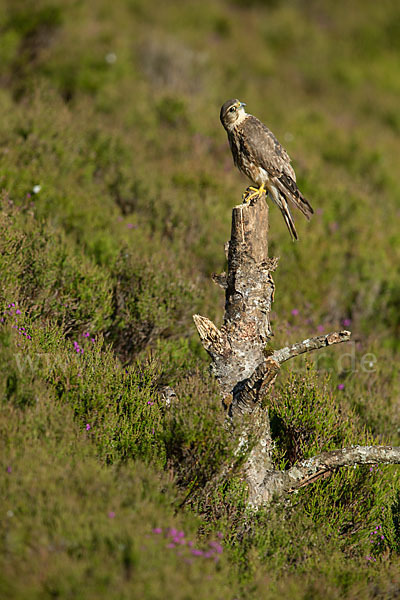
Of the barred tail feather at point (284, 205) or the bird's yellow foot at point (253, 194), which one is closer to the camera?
the bird's yellow foot at point (253, 194)

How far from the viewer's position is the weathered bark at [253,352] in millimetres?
3492

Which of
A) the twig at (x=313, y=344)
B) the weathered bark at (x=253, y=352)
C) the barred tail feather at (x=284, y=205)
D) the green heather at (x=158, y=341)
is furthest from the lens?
the barred tail feather at (x=284, y=205)

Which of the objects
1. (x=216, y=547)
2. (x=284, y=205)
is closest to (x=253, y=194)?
(x=284, y=205)

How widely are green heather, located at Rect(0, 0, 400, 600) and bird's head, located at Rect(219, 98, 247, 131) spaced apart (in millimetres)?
1335

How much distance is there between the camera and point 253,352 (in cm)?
368

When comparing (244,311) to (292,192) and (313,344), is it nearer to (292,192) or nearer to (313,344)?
(313,344)

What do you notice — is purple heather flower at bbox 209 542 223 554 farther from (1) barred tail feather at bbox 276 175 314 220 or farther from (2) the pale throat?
(2) the pale throat

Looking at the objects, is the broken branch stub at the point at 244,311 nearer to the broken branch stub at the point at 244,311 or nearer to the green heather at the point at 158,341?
the broken branch stub at the point at 244,311

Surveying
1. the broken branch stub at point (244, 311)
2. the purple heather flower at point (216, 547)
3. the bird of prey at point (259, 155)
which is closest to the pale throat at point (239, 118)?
the bird of prey at point (259, 155)

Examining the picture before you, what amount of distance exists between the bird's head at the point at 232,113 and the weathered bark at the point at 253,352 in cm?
120

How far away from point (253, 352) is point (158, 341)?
3.94 ft

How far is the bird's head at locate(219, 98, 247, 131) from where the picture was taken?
4660 millimetres

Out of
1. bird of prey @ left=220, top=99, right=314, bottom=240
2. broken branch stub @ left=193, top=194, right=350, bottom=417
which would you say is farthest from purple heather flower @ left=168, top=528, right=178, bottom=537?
bird of prey @ left=220, top=99, right=314, bottom=240

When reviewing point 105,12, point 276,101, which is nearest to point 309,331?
point 276,101
